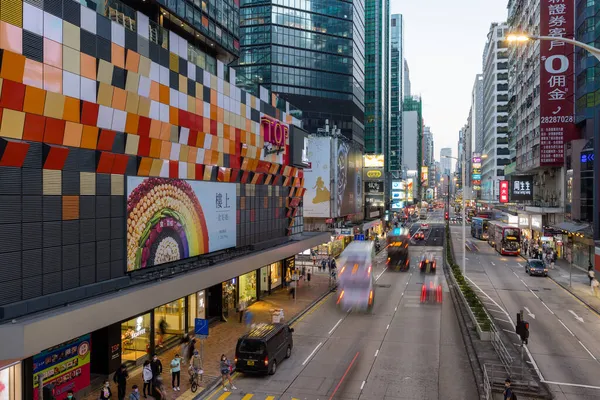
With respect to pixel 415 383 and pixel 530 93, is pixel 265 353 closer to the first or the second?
pixel 415 383

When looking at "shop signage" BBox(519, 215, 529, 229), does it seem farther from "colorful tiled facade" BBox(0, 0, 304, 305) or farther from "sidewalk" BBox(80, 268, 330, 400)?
"colorful tiled facade" BBox(0, 0, 304, 305)

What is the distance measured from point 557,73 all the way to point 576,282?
24.6 metres

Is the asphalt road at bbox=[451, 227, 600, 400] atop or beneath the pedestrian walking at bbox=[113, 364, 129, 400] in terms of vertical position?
beneath

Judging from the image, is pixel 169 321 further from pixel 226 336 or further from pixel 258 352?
pixel 258 352

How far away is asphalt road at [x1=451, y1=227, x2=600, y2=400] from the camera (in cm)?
2059

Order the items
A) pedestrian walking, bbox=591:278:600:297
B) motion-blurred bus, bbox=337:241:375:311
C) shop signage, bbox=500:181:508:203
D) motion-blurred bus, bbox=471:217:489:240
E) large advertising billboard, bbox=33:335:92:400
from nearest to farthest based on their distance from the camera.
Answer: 1. large advertising billboard, bbox=33:335:92:400
2. motion-blurred bus, bbox=337:241:375:311
3. pedestrian walking, bbox=591:278:600:297
4. shop signage, bbox=500:181:508:203
5. motion-blurred bus, bbox=471:217:489:240

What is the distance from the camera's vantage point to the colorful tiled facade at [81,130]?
15805 millimetres

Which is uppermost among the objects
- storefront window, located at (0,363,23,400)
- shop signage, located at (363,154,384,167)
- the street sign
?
shop signage, located at (363,154,384,167)

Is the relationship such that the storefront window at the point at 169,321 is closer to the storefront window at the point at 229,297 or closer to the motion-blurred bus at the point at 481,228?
the storefront window at the point at 229,297

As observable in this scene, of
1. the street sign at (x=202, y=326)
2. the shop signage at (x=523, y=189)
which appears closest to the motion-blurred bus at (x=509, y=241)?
the shop signage at (x=523, y=189)

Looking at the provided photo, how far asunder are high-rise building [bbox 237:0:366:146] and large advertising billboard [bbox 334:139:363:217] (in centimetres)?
827

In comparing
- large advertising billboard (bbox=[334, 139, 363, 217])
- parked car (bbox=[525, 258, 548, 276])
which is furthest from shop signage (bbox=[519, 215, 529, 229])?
parked car (bbox=[525, 258, 548, 276])

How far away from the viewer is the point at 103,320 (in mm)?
18266

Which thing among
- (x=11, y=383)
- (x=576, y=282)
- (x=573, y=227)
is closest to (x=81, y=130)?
(x=11, y=383)
